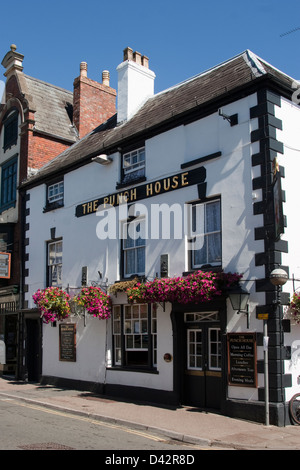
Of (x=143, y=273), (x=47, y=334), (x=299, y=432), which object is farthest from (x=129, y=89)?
(x=299, y=432)

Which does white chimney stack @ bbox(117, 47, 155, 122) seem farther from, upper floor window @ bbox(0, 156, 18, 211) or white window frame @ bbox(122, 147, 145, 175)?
upper floor window @ bbox(0, 156, 18, 211)

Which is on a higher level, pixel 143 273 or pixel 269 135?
pixel 269 135

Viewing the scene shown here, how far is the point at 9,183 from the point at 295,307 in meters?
15.0

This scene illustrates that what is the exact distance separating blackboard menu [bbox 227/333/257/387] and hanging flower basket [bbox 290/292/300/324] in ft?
3.11

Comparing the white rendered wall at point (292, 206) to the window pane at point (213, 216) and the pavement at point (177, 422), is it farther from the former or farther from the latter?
the window pane at point (213, 216)

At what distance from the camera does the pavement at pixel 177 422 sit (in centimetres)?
895

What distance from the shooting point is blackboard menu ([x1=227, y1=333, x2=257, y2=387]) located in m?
10.9

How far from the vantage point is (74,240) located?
1697 cm

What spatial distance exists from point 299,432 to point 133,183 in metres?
8.08

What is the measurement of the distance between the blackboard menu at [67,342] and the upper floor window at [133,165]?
527 centimetres

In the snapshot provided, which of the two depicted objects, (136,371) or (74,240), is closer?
(136,371)

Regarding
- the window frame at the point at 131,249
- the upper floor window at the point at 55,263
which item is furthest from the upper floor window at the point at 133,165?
the upper floor window at the point at 55,263

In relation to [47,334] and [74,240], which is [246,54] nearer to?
[74,240]

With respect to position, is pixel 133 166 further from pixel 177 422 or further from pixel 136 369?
pixel 177 422
